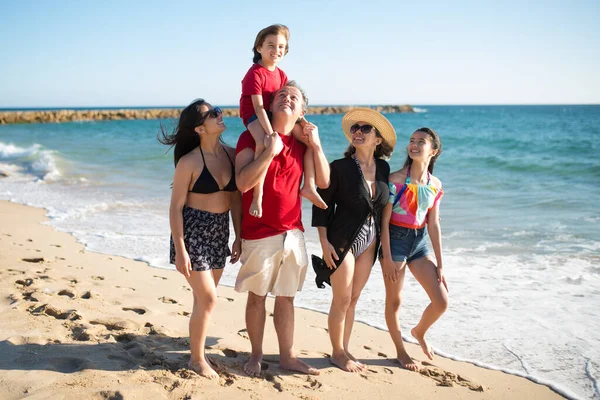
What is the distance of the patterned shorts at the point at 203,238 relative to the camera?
3473 mm

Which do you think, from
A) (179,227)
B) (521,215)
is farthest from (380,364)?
(521,215)

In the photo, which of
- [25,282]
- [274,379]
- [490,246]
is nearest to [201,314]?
[274,379]

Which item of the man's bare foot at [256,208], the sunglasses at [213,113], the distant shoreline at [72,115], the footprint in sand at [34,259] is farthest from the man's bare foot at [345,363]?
the distant shoreline at [72,115]

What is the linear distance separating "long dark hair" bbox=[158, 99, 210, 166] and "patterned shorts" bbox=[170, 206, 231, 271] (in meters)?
0.39

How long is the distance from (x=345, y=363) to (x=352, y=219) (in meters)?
1.00

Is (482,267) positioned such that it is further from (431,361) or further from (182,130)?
(182,130)

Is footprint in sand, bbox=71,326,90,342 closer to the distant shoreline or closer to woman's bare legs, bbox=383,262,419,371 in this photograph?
woman's bare legs, bbox=383,262,419,371

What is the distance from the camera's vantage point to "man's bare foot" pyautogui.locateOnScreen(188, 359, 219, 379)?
135 inches

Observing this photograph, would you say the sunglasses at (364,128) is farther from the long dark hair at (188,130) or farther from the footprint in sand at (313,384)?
the footprint in sand at (313,384)

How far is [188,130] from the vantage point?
11.6 ft

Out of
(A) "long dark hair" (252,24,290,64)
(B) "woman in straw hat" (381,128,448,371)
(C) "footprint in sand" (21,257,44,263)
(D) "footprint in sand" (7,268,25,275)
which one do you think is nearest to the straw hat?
(B) "woman in straw hat" (381,128,448,371)

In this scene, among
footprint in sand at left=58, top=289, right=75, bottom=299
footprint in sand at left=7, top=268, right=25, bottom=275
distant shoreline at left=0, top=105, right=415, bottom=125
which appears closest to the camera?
footprint in sand at left=58, top=289, right=75, bottom=299

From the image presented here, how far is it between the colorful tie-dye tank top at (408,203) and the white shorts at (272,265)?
758 mm

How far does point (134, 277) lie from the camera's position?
5867 mm
